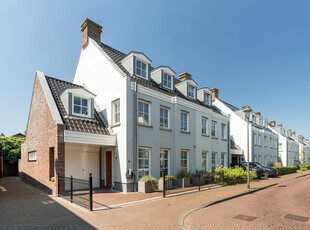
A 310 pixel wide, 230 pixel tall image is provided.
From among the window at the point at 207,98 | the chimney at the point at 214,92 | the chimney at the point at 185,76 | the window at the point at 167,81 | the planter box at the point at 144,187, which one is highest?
the chimney at the point at 185,76

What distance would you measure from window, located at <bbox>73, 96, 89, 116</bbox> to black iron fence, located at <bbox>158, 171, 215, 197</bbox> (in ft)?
21.8

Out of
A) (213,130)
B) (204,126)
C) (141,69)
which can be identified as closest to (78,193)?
(141,69)

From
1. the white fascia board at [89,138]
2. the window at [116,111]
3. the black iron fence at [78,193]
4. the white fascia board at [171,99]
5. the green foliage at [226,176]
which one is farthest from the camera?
the green foliage at [226,176]

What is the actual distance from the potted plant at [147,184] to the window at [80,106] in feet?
18.5

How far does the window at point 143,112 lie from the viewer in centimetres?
1406

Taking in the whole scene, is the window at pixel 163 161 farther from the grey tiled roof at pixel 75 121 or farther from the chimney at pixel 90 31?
the chimney at pixel 90 31

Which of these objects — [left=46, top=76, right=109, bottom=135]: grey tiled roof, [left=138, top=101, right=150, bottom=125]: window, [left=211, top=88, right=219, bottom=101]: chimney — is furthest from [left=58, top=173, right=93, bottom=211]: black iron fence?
[left=211, top=88, right=219, bottom=101]: chimney

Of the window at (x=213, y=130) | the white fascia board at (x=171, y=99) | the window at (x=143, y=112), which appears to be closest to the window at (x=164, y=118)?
the white fascia board at (x=171, y=99)

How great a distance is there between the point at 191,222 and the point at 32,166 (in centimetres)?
1377

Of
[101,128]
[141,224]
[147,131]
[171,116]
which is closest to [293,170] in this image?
[171,116]

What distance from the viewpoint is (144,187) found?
12.4 meters

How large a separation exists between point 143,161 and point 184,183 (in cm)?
349

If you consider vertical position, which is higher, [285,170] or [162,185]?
[162,185]

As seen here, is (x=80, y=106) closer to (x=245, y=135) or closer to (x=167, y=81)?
(x=167, y=81)
